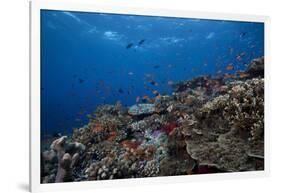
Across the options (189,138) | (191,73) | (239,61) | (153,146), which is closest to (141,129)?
(153,146)

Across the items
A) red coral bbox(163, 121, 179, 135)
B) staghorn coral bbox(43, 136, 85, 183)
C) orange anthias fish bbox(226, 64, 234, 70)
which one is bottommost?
staghorn coral bbox(43, 136, 85, 183)

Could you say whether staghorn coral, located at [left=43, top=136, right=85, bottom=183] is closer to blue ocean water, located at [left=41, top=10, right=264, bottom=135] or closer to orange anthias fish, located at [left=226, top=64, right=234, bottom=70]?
blue ocean water, located at [left=41, top=10, right=264, bottom=135]

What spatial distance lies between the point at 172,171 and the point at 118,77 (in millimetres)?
1372

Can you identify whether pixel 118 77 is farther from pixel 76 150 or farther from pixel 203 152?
pixel 203 152

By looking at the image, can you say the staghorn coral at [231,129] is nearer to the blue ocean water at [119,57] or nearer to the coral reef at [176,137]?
the coral reef at [176,137]

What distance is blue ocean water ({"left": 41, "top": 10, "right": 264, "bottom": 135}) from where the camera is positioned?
14.8 ft

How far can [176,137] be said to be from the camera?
5.01 meters

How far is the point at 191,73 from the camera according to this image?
16.7 feet

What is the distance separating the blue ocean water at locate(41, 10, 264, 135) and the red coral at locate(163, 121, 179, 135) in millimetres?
404

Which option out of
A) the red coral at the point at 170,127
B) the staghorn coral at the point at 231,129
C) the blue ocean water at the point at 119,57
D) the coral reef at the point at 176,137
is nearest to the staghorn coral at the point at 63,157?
the coral reef at the point at 176,137

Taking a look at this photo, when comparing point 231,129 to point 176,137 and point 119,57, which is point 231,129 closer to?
point 176,137

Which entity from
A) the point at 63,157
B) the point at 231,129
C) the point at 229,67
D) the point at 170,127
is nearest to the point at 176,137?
the point at 170,127

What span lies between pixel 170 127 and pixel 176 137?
0.50 feet

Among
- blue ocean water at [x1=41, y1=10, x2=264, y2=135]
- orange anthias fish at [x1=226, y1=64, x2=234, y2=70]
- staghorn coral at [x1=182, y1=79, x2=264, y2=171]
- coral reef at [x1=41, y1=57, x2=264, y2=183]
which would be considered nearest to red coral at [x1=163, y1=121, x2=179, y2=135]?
coral reef at [x1=41, y1=57, x2=264, y2=183]
